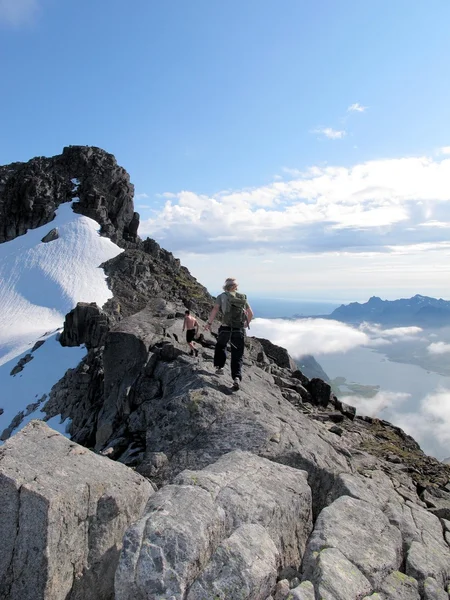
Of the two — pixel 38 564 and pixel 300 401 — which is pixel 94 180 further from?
pixel 38 564

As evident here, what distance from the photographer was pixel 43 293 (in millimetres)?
74062

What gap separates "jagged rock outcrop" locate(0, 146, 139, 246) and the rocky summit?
86010 millimetres

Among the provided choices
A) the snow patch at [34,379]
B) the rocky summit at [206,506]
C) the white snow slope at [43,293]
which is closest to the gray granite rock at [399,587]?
the rocky summit at [206,506]

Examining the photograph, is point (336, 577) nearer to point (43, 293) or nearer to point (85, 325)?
point (85, 325)

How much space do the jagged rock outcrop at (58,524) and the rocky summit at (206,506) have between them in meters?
0.02

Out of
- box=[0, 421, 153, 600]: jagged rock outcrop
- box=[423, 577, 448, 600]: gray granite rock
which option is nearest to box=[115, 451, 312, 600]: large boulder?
box=[0, 421, 153, 600]: jagged rock outcrop

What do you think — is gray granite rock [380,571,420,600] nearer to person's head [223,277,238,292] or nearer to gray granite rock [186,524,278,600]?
gray granite rock [186,524,278,600]

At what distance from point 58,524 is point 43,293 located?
74.2m

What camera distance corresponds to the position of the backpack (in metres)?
14.6

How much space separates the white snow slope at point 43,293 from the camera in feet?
147

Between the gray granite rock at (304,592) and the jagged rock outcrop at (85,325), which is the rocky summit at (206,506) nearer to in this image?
the gray granite rock at (304,592)

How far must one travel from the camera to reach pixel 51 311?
225 ft

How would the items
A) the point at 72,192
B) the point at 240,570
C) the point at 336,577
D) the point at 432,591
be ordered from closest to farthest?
the point at 240,570 < the point at 336,577 < the point at 432,591 < the point at 72,192

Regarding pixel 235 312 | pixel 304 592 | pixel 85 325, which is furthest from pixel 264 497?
pixel 85 325
